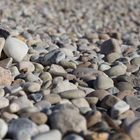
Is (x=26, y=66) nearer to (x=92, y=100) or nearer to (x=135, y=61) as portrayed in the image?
(x=92, y=100)

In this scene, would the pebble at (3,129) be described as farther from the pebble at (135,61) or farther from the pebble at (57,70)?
the pebble at (135,61)

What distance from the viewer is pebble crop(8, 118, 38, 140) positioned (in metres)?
2.21

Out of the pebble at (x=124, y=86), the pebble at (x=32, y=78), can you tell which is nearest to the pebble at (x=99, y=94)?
the pebble at (x=124, y=86)

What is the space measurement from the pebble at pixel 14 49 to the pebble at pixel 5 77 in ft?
1.13

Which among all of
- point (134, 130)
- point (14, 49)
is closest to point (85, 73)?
point (14, 49)

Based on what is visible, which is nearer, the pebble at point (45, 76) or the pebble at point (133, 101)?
the pebble at point (133, 101)

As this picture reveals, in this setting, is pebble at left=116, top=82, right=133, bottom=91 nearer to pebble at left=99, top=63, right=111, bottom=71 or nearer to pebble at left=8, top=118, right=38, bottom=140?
pebble at left=99, top=63, right=111, bottom=71

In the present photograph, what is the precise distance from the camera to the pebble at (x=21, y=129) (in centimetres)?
221

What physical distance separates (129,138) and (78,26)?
5.29m

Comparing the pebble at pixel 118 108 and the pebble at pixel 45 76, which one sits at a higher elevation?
the pebble at pixel 118 108

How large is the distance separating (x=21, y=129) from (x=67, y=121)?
0.23 meters

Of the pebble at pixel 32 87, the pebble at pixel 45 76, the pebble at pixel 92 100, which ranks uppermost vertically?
the pebble at pixel 32 87

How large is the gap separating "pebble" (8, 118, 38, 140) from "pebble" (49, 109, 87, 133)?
0.35ft

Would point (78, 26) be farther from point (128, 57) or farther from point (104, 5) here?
point (128, 57)
